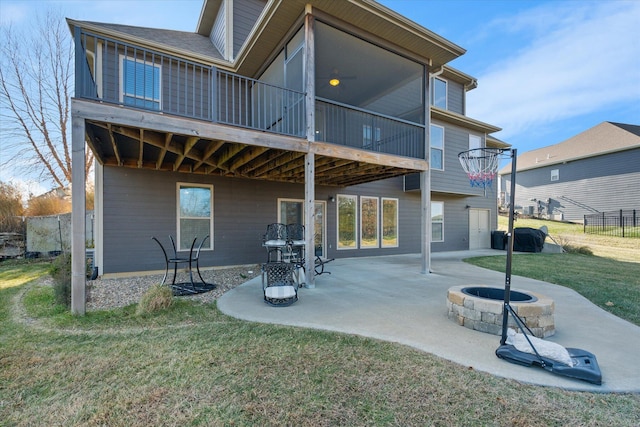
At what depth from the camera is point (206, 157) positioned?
564 cm

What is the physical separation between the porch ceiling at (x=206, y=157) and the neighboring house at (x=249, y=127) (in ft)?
0.12

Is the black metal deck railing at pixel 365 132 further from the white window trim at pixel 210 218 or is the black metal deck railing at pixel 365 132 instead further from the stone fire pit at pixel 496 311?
the stone fire pit at pixel 496 311

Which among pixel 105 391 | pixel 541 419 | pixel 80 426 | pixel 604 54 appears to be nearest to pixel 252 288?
pixel 105 391

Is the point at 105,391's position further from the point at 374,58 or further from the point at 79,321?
the point at 374,58

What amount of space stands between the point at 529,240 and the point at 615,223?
386 inches

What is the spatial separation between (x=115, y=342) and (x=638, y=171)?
23.8 m

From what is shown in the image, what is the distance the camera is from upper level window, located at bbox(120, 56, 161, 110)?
6.52 meters

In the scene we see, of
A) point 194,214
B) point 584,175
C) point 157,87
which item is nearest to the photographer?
point 157,87

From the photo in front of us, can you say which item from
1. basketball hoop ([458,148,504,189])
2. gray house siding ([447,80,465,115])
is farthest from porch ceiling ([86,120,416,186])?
gray house siding ([447,80,465,115])

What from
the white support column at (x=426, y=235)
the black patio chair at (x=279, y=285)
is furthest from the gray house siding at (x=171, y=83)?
the white support column at (x=426, y=235)

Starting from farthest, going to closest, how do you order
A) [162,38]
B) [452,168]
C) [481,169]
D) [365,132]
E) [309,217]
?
[452,168], [365,132], [162,38], [309,217], [481,169]

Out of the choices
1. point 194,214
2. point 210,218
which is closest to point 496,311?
point 210,218

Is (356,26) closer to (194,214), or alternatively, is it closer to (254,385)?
(194,214)

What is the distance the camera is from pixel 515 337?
2910 mm
